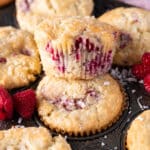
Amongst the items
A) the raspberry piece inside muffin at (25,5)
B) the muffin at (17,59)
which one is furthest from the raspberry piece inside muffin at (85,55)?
the raspberry piece inside muffin at (25,5)

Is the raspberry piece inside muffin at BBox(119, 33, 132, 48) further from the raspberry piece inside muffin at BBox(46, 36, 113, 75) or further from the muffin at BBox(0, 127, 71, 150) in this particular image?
the muffin at BBox(0, 127, 71, 150)

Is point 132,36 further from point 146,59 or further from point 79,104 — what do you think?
point 79,104

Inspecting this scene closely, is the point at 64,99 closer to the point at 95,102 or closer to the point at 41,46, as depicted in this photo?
the point at 95,102

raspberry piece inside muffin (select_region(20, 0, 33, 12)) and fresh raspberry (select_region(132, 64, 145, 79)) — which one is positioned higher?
raspberry piece inside muffin (select_region(20, 0, 33, 12))

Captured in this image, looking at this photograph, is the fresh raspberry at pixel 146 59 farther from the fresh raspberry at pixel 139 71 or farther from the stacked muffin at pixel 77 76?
the stacked muffin at pixel 77 76

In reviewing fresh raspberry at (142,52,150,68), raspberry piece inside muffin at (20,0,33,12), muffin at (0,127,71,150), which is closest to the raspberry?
fresh raspberry at (142,52,150,68)

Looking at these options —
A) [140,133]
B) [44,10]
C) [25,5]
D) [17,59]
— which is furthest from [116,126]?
[25,5]
